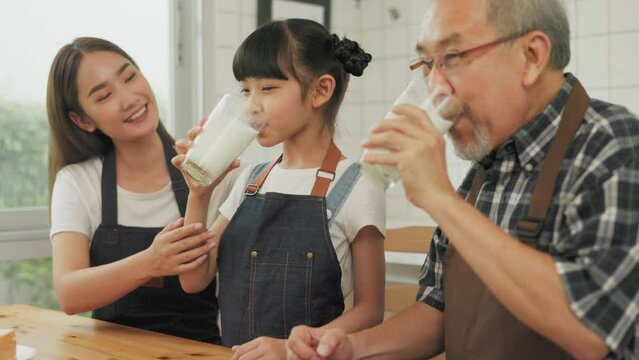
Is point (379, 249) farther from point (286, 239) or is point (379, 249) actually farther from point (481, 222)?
point (481, 222)

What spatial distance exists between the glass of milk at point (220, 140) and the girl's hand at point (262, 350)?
1.23 ft

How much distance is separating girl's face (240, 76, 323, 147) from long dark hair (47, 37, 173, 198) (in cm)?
59

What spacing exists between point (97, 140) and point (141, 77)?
22cm

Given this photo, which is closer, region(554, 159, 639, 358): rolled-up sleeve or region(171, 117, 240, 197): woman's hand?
region(554, 159, 639, 358): rolled-up sleeve

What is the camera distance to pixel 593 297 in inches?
38.2

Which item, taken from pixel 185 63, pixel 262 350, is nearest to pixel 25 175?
pixel 185 63

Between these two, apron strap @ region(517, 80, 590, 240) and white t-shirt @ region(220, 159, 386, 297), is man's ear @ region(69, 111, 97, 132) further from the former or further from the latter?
apron strap @ region(517, 80, 590, 240)

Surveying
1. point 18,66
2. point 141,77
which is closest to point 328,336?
point 141,77

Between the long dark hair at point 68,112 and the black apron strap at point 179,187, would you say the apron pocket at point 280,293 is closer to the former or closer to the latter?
the black apron strap at point 179,187

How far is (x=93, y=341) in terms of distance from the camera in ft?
4.97

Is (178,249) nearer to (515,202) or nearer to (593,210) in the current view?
(515,202)

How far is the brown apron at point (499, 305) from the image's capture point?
1132 mm

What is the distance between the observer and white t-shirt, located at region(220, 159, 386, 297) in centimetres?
161

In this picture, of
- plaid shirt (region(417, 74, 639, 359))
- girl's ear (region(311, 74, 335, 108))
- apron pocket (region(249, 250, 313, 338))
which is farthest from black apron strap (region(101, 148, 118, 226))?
plaid shirt (region(417, 74, 639, 359))
